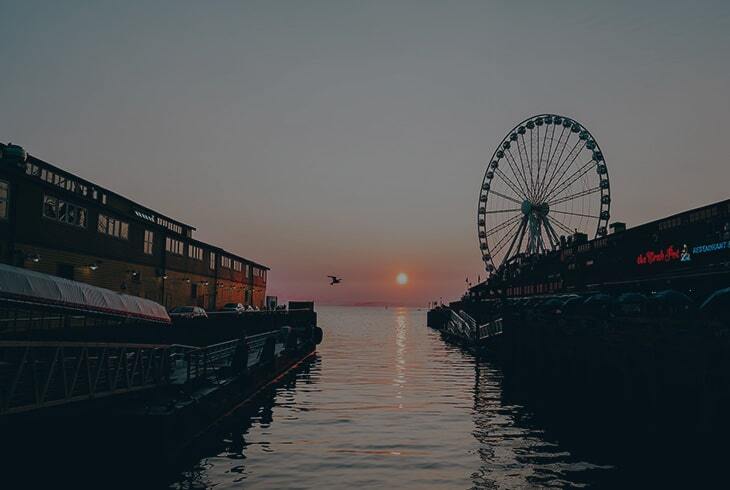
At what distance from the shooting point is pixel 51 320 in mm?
35281

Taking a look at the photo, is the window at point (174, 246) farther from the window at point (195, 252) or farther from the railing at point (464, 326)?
the railing at point (464, 326)

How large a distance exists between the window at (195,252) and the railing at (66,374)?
147ft

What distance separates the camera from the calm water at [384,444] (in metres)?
19.2

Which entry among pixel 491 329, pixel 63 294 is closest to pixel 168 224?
pixel 491 329

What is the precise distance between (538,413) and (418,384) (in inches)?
533

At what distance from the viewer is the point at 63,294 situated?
16.4 metres

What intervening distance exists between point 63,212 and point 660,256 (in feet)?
172

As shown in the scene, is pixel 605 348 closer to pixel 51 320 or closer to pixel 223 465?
pixel 223 465

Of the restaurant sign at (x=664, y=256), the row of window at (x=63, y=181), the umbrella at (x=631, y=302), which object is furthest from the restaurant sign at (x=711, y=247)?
the row of window at (x=63, y=181)

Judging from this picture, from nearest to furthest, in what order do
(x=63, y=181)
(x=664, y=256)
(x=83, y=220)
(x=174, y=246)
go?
1. (x=83, y=220)
2. (x=63, y=181)
3. (x=664, y=256)
4. (x=174, y=246)

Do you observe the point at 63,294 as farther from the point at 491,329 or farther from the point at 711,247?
the point at 491,329

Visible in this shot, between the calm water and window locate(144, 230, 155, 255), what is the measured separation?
739 inches

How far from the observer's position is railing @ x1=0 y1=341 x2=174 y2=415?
49.4 ft

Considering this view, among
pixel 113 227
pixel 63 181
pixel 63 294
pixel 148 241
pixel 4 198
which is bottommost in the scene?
pixel 63 294
